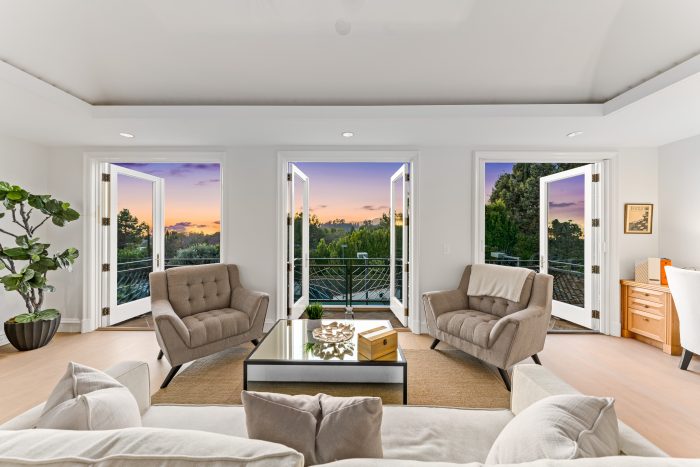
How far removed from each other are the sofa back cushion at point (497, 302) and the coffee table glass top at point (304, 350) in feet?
3.88

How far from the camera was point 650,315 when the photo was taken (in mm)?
3389

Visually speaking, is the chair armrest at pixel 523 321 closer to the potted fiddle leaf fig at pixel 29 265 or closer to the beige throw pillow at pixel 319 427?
the beige throw pillow at pixel 319 427

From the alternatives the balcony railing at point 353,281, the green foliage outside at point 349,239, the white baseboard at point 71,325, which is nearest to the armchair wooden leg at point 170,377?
the white baseboard at point 71,325

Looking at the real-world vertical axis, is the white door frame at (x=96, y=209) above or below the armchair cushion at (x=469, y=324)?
above

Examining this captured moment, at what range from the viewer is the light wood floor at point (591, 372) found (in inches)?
84.0

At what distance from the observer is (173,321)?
2.58 m

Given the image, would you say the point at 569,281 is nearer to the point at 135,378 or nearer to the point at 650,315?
the point at 650,315

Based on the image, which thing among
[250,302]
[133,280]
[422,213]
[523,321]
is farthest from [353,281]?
[133,280]

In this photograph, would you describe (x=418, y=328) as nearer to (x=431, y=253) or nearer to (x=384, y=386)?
(x=431, y=253)

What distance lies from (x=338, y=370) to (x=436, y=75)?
2528 millimetres

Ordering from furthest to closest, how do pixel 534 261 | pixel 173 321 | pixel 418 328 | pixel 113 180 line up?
pixel 534 261 → pixel 113 180 → pixel 418 328 → pixel 173 321

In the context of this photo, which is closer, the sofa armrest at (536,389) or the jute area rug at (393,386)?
the sofa armrest at (536,389)

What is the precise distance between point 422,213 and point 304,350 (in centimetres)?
218

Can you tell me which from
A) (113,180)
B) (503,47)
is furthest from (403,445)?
(113,180)
